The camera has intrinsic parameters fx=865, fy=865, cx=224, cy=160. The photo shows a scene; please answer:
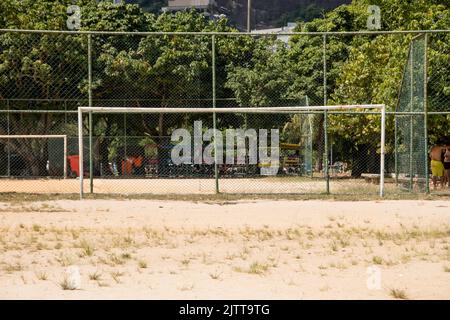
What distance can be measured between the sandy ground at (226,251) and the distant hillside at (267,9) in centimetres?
15155

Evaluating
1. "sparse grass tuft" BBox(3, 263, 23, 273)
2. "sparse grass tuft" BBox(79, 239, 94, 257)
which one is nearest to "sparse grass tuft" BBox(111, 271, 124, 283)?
"sparse grass tuft" BBox(3, 263, 23, 273)

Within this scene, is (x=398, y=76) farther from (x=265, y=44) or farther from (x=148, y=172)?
(x=148, y=172)

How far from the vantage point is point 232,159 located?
85.1 ft

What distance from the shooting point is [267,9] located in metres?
183

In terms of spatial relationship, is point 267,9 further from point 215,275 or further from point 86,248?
point 215,275

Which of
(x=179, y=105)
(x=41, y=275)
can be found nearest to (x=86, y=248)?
(x=41, y=275)

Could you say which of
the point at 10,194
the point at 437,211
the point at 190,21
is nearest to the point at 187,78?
the point at 10,194

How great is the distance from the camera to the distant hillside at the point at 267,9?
16938 centimetres

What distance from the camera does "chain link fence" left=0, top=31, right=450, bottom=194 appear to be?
23453 millimetres

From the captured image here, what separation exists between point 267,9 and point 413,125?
164842mm

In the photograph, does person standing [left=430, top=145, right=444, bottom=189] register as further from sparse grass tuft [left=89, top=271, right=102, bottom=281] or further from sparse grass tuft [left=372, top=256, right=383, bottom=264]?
sparse grass tuft [left=89, top=271, right=102, bottom=281]

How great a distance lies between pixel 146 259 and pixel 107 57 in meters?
17.4

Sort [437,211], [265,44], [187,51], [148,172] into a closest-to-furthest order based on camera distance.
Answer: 1. [437,211]
2. [148,172]
3. [265,44]
4. [187,51]

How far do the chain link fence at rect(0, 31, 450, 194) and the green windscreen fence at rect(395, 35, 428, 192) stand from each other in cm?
5
